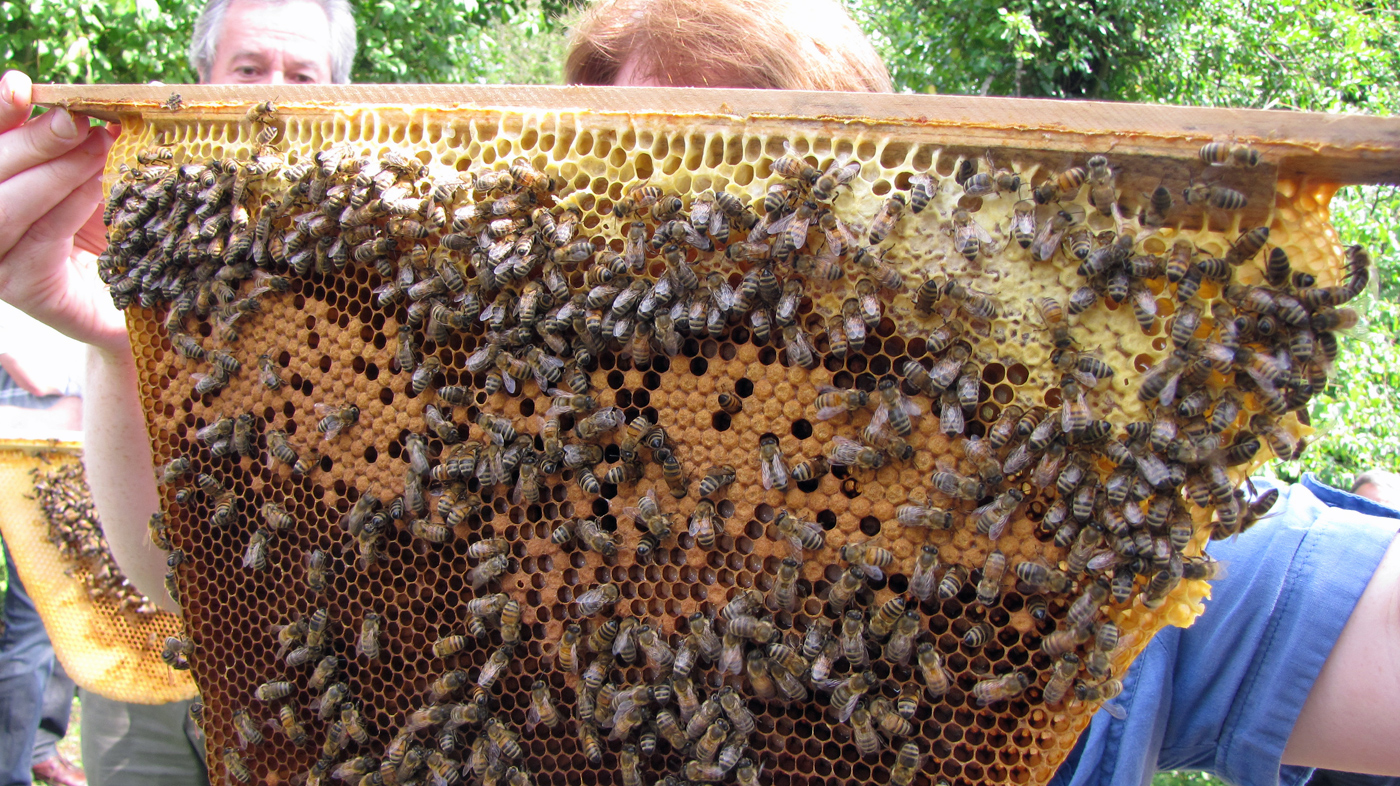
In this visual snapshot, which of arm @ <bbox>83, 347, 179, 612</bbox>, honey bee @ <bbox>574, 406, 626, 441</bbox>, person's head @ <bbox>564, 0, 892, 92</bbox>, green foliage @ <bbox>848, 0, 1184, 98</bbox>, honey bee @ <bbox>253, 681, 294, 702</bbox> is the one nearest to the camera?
honey bee @ <bbox>574, 406, 626, 441</bbox>

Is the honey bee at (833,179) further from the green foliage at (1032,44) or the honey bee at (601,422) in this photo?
the green foliage at (1032,44)

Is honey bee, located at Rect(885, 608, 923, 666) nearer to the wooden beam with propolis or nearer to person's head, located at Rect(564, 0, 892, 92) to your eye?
the wooden beam with propolis

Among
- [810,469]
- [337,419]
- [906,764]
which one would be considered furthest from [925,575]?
[337,419]

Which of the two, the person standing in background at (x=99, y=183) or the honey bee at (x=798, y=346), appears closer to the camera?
the honey bee at (x=798, y=346)

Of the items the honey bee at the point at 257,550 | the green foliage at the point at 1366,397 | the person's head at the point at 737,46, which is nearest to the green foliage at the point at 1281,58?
the green foliage at the point at 1366,397

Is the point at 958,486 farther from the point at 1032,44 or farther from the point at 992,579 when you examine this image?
the point at 1032,44

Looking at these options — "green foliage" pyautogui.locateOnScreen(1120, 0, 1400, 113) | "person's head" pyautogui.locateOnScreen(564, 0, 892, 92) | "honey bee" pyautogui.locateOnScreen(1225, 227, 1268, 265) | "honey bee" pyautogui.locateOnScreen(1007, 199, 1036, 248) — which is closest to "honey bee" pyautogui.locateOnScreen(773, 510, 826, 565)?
"honey bee" pyautogui.locateOnScreen(1007, 199, 1036, 248)
